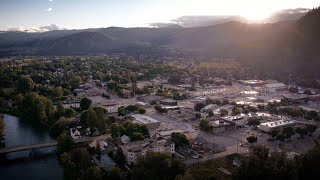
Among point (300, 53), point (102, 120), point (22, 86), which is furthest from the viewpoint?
point (300, 53)

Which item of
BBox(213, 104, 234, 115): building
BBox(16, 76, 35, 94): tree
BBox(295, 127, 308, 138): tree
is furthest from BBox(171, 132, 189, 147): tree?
BBox(16, 76, 35, 94): tree

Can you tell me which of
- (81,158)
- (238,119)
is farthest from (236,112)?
(81,158)

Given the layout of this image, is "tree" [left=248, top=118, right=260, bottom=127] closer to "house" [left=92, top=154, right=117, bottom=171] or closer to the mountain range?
"house" [left=92, top=154, right=117, bottom=171]

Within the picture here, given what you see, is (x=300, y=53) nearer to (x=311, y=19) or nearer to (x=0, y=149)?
(x=311, y=19)

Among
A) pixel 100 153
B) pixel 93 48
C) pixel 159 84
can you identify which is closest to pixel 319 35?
pixel 159 84

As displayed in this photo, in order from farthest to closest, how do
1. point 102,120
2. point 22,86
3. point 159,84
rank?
point 159,84, point 22,86, point 102,120
